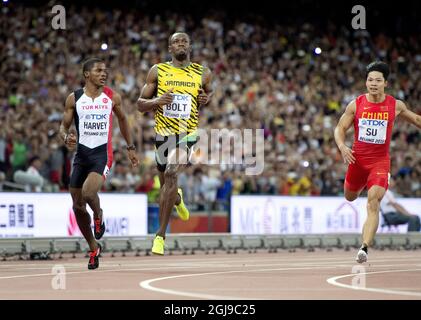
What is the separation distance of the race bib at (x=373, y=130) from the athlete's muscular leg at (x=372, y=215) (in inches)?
29.5

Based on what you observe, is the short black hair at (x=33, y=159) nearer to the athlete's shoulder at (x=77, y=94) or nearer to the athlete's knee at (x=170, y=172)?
the athlete's shoulder at (x=77, y=94)

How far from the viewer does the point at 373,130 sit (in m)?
14.3

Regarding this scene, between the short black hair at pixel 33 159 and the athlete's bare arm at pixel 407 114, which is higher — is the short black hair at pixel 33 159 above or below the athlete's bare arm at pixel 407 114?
below

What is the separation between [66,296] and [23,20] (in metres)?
20.7

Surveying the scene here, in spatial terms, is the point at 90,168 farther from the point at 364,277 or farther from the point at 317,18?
the point at 317,18

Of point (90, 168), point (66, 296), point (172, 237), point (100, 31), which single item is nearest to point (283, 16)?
point (100, 31)

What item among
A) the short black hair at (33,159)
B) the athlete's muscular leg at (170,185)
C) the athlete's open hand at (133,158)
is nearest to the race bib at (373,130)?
the athlete's muscular leg at (170,185)

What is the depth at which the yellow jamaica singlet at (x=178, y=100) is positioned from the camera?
46.6ft

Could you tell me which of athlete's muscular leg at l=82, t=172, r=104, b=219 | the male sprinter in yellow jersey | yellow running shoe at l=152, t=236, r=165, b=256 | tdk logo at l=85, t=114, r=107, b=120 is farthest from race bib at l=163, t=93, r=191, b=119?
yellow running shoe at l=152, t=236, r=165, b=256

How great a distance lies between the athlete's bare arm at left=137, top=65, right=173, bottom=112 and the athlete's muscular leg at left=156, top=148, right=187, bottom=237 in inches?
29.3

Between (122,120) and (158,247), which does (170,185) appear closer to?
(158,247)

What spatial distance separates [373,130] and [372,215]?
52.4 inches
